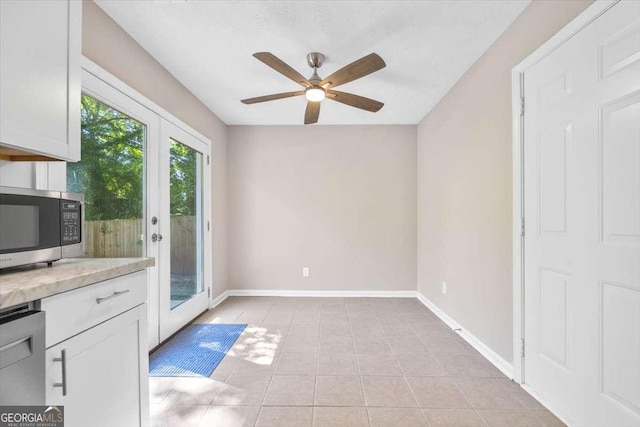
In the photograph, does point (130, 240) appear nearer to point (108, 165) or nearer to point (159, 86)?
point (108, 165)

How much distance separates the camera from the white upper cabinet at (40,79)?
1.04 m

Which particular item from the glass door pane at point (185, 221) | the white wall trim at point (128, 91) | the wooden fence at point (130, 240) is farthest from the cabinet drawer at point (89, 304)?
the glass door pane at point (185, 221)

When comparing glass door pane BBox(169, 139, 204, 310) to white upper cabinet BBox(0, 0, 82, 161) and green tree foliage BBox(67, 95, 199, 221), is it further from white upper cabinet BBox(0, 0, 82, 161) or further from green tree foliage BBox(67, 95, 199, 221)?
white upper cabinet BBox(0, 0, 82, 161)

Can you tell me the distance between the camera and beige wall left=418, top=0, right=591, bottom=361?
2.09m

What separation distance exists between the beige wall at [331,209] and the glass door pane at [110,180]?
80.2 inches

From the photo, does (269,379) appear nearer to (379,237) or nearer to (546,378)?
(546,378)

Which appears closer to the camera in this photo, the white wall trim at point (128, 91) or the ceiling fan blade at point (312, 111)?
the white wall trim at point (128, 91)

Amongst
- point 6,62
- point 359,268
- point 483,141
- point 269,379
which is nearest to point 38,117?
point 6,62

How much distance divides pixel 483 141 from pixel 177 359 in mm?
3032

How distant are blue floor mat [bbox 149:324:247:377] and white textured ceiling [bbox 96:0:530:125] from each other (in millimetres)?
2446

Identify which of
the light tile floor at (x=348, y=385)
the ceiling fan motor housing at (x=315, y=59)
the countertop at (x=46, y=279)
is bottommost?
the light tile floor at (x=348, y=385)

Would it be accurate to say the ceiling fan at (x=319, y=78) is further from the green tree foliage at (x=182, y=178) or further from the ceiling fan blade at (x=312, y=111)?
the green tree foliage at (x=182, y=178)

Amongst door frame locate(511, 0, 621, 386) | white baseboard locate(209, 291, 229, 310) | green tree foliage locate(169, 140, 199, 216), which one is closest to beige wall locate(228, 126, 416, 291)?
white baseboard locate(209, 291, 229, 310)

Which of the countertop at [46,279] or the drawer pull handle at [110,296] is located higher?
the countertop at [46,279]
